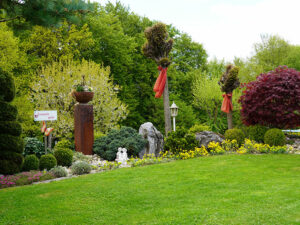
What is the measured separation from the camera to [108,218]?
4.54 metres

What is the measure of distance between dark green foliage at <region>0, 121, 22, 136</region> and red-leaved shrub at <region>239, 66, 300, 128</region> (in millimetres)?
8536

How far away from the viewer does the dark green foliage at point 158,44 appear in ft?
42.6

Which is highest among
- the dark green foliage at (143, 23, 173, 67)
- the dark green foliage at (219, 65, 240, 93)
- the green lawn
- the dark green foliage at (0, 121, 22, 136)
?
the dark green foliage at (143, 23, 173, 67)

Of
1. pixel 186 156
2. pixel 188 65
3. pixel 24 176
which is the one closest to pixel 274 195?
pixel 186 156

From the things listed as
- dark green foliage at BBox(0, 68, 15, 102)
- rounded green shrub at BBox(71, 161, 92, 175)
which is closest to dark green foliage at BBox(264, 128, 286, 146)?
rounded green shrub at BBox(71, 161, 92, 175)

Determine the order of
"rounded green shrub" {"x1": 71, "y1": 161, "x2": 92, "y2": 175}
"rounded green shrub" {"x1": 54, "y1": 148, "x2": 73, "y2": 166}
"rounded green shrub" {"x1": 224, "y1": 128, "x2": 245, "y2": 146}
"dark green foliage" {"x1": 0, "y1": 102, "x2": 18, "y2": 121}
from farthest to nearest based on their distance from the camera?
"rounded green shrub" {"x1": 224, "y1": 128, "x2": 245, "y2": 146}, "rounded green shrub" {"x1": 54, "y1": 148, "x2": 73, "y2": 166}, "rounded green shrub" {"x1": 71, "y1": 161, "x2": 92, "y2": 175}, "dark green foliage" {"x1": 0, "y1": 102, "x2": 18, "y2": 121}

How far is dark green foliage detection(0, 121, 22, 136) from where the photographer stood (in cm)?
815

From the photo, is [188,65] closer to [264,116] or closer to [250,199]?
[264,116]

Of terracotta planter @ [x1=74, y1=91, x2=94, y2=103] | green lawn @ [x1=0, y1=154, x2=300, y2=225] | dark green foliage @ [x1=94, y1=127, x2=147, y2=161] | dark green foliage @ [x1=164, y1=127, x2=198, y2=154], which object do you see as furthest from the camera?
terracotta planter @ [x1=74, y1=91, x2=94, y2=103]

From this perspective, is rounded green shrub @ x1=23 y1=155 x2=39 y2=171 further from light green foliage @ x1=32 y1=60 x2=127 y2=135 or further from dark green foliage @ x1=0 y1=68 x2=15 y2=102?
light green foliage @ x1=32 y1=60 x2=127 y2=135

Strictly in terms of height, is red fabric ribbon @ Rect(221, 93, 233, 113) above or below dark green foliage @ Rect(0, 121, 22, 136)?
above

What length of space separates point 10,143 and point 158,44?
25.1 feet

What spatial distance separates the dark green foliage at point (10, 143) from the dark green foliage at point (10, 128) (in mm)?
123

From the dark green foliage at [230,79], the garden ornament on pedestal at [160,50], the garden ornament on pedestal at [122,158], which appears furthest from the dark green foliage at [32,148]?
the dark green foliage at [230,79]
